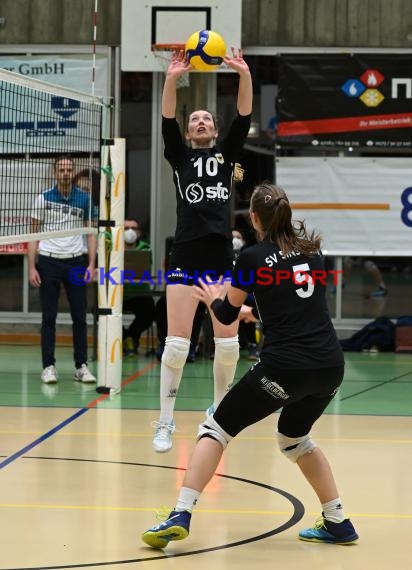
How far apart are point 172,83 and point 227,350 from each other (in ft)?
5.52

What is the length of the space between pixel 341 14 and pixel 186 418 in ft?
22.4

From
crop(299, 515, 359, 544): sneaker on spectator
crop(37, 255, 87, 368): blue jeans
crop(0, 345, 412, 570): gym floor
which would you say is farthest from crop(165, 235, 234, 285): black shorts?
crop(37, 255, 87, 368): blue jeans

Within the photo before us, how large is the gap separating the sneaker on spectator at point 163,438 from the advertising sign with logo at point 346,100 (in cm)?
743

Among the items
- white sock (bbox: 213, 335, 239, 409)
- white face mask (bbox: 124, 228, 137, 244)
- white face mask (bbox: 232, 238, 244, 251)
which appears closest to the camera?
white sock (bbox: 213, 335, 239, 409)

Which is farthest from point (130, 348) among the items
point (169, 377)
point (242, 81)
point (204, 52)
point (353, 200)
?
point (242, 81)

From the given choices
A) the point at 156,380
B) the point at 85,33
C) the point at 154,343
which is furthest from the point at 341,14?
the point at 156,380

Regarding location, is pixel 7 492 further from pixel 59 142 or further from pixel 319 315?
pixel 59 142

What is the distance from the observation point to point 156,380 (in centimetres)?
1087

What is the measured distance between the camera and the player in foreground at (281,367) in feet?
15.8

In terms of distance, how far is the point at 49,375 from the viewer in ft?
34.2

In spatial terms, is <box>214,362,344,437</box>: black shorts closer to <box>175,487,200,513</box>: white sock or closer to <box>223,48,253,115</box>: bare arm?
<box>175,487,200,513</box>: white sock

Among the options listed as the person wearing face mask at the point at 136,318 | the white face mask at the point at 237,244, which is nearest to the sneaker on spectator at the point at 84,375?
the person wearing face mask at the point at 136,318

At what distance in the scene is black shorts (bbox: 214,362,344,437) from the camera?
4793 mm

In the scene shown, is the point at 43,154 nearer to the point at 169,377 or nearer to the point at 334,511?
the point at 169,377
